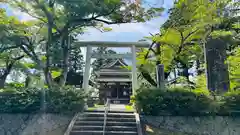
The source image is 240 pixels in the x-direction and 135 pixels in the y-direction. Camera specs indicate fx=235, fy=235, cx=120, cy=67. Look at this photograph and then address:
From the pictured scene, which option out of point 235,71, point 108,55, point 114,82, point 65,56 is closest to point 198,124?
point 235,71

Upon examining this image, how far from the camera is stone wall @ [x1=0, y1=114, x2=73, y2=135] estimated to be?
8.05 meters

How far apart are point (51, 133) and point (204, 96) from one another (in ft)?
18.2

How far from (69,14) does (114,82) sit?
34.7ft

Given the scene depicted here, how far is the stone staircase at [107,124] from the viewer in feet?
25.6

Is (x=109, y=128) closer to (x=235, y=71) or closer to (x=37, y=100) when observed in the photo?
(x=37, y=100)

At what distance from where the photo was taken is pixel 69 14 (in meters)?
10.0

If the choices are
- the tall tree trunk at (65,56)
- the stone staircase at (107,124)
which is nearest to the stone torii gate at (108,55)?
the tall tree trunk at (65,56)

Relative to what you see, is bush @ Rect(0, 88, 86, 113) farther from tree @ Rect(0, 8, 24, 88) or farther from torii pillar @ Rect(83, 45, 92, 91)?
tree @ Rect(0, 8, 24, 88)

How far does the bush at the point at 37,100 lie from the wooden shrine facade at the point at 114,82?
1047 centimetres

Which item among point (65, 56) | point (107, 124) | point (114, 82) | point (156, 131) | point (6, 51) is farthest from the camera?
point (114, 82)

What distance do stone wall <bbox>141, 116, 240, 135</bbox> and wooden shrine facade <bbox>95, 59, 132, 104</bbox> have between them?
1096 cm

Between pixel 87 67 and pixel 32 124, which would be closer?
pixel 32 124

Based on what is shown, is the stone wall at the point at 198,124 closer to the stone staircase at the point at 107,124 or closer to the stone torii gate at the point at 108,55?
the stone staircase at the point at 107,124

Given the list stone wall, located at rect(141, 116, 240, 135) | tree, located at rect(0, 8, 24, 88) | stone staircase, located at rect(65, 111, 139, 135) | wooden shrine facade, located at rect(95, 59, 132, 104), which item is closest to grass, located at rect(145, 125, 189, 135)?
stone wall, located at rect(141, 116, 240, 135)
